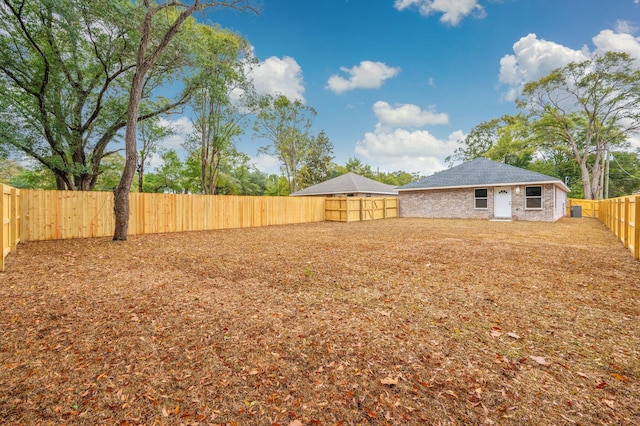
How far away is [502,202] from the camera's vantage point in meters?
16.4

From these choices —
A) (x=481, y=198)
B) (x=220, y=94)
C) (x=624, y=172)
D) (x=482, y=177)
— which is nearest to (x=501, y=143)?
(x=624, y=172)

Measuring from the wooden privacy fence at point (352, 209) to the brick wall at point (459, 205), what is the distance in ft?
8.06

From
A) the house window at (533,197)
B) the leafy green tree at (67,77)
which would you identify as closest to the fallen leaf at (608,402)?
the leafy green tree at (67,77)

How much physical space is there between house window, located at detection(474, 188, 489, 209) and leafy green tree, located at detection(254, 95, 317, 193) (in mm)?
17099

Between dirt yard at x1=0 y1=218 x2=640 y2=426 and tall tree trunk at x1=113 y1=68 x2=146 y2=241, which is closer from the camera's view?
dirt yard at x1=0 y1=218 x2=640 y2=426

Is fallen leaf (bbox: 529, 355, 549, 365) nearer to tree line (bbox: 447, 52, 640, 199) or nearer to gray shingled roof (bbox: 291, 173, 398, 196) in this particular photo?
gray shingled roof (bbox: 291, 173, 398, 196)

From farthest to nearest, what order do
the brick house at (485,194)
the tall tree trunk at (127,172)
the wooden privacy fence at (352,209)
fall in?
the wooden privacy fence at (352,209)
the brick house at (485,194)
the tall tree trunk at (127,172)

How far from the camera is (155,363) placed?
208cm

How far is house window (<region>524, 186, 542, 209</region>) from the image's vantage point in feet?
50.0

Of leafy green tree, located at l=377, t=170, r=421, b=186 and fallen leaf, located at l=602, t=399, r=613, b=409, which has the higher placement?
leafy green tree, located at l=377, t=170, r=421, b=186

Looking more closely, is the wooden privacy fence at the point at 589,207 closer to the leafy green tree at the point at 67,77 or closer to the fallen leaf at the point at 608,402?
the fallen leaf at the point at 608,402

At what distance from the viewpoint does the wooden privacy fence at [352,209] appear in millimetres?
16094

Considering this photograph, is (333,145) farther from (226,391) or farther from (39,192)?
(226,391)

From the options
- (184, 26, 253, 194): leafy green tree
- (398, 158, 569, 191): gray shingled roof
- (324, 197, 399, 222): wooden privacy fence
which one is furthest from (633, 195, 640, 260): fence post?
(184, 26, 253, 194): leafy green tree
